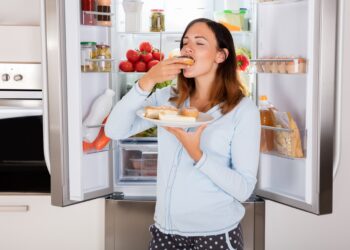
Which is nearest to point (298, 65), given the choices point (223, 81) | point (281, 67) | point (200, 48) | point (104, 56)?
point (281, 67)

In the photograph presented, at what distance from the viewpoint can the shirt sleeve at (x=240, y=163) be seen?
70.2 inches

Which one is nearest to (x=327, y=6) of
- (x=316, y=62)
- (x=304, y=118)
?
(x=316, y=62)

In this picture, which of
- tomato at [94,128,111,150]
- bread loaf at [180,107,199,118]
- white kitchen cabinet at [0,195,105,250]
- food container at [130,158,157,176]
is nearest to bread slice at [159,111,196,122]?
bread loaf at [180,107,199,118]

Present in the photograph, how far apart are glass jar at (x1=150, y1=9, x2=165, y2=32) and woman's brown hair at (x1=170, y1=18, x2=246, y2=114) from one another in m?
0.85

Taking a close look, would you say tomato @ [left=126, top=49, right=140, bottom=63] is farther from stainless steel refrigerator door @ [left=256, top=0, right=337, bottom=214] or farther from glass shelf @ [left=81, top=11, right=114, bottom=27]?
stainless steel refrigerator door @ [left=256, top=0, right=337, bottom=214]

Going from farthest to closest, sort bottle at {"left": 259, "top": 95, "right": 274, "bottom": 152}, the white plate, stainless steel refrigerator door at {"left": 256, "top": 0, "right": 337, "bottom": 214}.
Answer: bottle at {"left": 259, "top": 95, "right": 274, "bottom": 152} < stainless steel refrigerator door at {"left": 256, "top": 0, "right": 337, "bottom": 214} < the white plate

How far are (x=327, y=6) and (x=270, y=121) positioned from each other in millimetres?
578

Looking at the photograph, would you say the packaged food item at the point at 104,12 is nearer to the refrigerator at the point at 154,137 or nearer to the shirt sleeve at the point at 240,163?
the refrigerator at the point at 154,137

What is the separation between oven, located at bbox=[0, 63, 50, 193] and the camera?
2617 mm

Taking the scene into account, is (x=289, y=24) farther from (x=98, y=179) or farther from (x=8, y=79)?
(x=8, y=79)

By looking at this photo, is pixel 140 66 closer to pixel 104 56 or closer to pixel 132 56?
pixel 132 56

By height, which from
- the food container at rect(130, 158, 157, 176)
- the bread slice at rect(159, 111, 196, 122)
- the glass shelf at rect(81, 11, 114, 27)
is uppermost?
the glass shelf at rect(81, 11, 114, 27)

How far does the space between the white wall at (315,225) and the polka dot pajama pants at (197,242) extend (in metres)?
0.75

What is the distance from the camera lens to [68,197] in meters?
2.36
